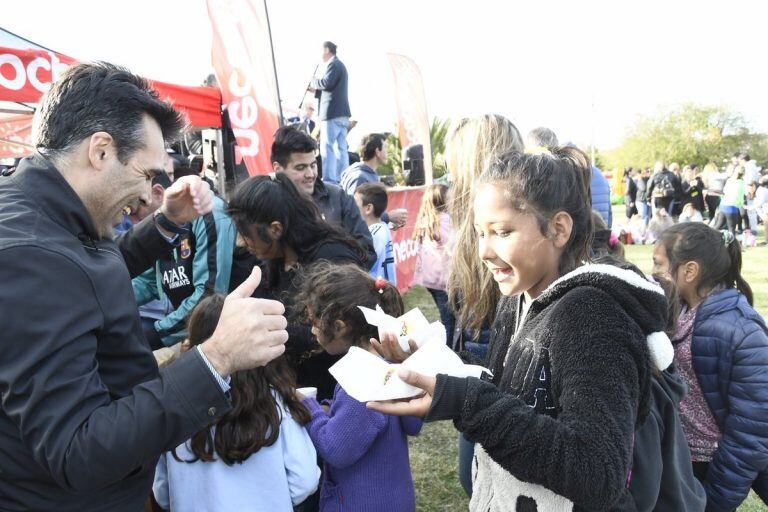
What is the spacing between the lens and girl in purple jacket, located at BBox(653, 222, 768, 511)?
7.37 feet

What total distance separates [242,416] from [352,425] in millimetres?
404

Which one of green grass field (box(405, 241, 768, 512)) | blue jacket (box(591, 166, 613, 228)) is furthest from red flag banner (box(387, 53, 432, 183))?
green grass field (box(405, 241, 768, 512))

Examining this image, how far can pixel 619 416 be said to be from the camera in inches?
44.7

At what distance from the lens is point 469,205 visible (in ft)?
7.56

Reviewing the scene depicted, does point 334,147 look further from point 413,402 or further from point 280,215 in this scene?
point 413,402

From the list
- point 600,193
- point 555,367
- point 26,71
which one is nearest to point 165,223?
point 555,367

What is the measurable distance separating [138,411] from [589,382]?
38.5 inches

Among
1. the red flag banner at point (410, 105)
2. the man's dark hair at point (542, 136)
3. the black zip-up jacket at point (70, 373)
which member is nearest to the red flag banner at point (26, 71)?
the black zip-up jacket at point (70, 373)

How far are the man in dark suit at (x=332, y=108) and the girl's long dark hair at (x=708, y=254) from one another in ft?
19.9

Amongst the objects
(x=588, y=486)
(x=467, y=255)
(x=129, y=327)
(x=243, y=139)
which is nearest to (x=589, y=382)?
(x=588, y=486)

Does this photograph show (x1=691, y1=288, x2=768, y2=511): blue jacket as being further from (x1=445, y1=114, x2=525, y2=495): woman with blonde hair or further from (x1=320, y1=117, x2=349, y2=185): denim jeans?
(x1=320, y1=117, x2=349, y2=185): denim jeans

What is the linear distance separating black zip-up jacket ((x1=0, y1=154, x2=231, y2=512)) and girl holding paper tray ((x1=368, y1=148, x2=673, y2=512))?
1.68 ft

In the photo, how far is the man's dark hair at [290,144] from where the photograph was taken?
415cm

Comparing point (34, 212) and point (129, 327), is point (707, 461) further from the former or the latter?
point (34, 212)
